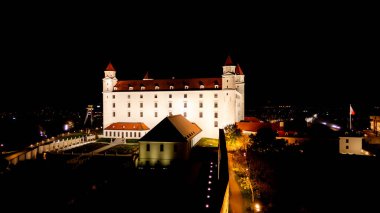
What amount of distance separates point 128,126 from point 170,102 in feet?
27.3

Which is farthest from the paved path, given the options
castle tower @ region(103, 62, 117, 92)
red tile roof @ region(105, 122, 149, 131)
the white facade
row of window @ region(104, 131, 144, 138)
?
castle tower @ region(103, 62, 117, 92)

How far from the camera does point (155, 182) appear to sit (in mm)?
24109

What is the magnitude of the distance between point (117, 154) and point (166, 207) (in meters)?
16.6

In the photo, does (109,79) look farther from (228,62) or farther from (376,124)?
(376,124)

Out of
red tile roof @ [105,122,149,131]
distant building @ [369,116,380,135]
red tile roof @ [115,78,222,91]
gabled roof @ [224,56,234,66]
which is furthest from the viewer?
distant building @ [369,116,380,135]

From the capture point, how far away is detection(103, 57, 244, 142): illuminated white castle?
152ft

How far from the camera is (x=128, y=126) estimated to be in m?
48.2

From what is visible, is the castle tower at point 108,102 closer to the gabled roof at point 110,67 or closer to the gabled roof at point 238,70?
the gabled roof at point 110,67

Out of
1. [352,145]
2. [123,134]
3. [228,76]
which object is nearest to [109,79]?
[123,134]

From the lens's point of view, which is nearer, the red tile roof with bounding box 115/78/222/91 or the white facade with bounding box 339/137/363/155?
the white facade with bounding box 339/137/363/155

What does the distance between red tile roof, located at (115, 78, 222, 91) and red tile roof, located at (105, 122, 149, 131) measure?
6472mm

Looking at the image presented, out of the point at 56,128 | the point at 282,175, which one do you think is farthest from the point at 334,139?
the point at 56,128

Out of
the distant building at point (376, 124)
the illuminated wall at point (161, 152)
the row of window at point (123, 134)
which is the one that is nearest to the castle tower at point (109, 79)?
the row of window at point (123, 134)

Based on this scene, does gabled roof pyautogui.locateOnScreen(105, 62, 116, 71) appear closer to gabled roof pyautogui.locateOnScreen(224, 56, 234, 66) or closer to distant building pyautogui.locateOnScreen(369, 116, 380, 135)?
gabled roof pyautogui.locateOnScreen(224, 56, 234, 66)
